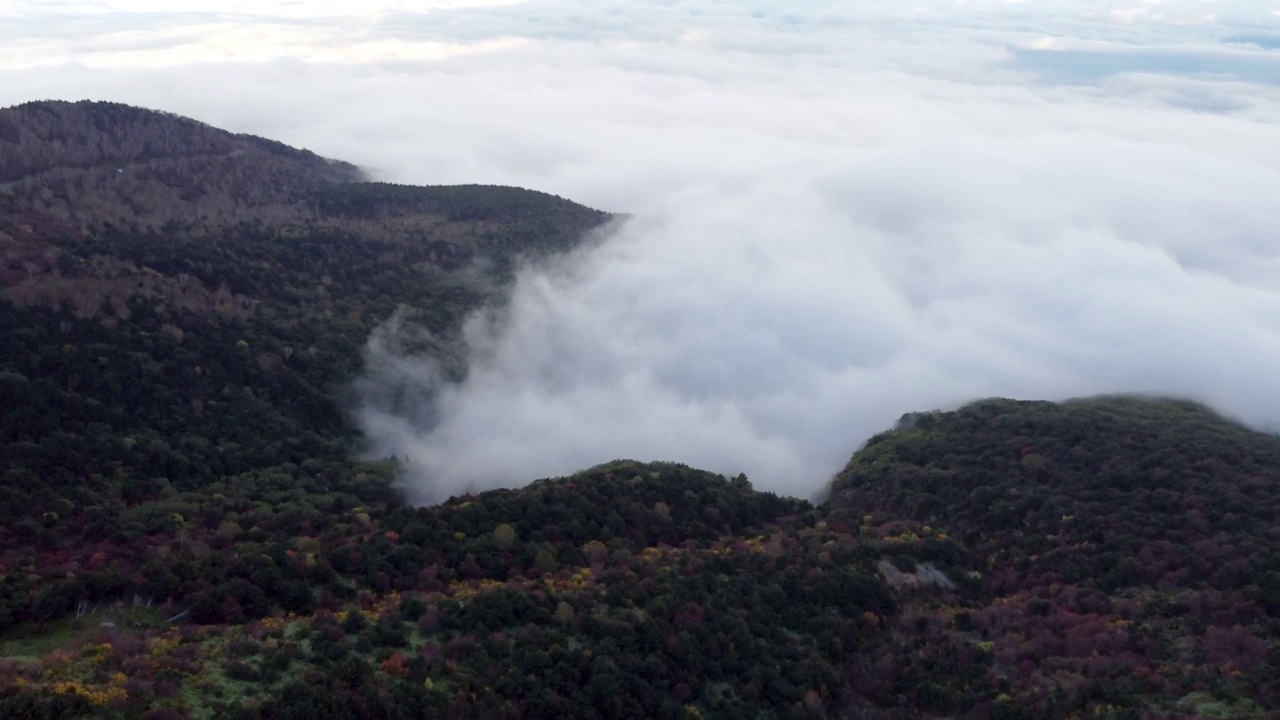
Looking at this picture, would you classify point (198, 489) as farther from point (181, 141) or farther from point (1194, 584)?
point (181, 141)

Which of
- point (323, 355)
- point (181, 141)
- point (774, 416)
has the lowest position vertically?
point (774, 416)

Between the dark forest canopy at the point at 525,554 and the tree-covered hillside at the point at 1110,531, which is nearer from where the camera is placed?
the dark forest canopy at the point at 525,554

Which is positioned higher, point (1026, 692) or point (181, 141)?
point (181, 141)

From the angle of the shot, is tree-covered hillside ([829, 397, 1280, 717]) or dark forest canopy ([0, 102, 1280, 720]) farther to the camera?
tree-covered hillside ([829, 397, 1280, 717])

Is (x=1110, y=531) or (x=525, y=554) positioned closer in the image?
(x=525, y=554)

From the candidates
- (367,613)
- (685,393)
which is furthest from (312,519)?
(685,393)

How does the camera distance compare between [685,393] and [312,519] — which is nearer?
[312,519]

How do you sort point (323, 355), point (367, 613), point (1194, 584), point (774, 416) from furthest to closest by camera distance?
1. point (774, 416)
2. point (323, 355)
3. point (1194, 584)
4. point (367, 613)

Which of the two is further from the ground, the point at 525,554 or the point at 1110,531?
the point at 525,554
